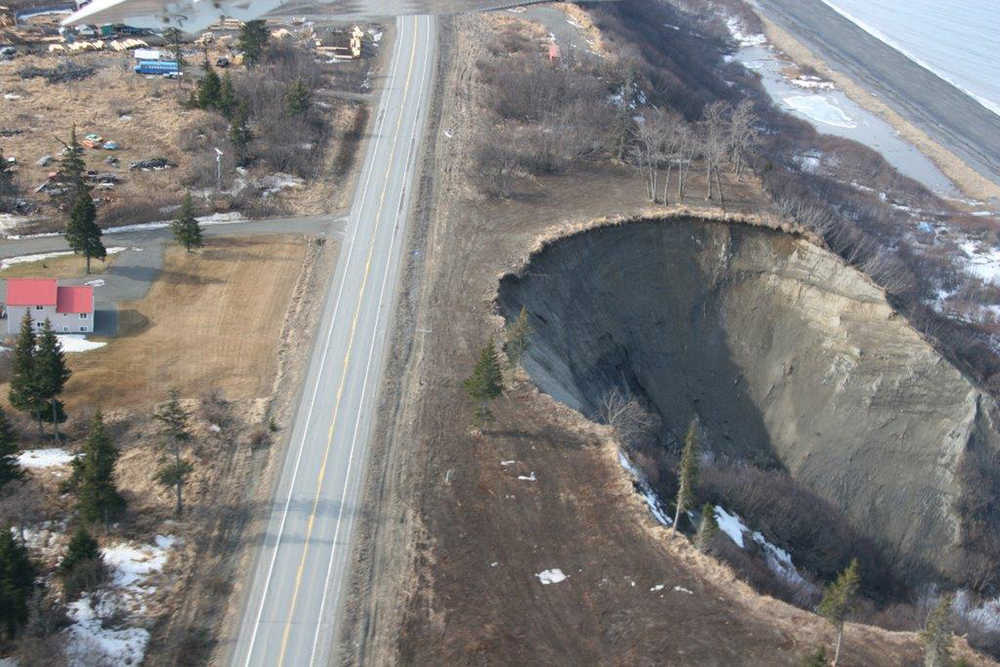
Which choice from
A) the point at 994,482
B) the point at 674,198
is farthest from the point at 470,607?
the point at 674,198

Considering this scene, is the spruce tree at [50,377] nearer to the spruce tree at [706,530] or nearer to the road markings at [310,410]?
the road markings at [310,410]

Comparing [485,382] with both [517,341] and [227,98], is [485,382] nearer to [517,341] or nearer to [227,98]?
[517,341]

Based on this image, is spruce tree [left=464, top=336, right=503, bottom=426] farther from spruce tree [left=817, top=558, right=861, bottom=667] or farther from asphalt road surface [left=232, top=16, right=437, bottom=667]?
spruce tree [left=817, top=558, right=861, bottom=667]

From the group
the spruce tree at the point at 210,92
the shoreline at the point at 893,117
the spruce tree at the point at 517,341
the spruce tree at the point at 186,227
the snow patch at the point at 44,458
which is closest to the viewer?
the snow patch at the point at 44,458

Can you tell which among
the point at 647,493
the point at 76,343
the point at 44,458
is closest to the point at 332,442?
the point at 44,458

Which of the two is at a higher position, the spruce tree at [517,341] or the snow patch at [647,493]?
the spruce tree at [517,341]

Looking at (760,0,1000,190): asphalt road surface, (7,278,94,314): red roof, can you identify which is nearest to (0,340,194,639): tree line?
(7,278,94,314): red roof

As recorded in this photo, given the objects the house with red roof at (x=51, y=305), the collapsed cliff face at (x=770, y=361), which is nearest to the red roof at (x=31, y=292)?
the house with red roof at (x=51, y=305)
